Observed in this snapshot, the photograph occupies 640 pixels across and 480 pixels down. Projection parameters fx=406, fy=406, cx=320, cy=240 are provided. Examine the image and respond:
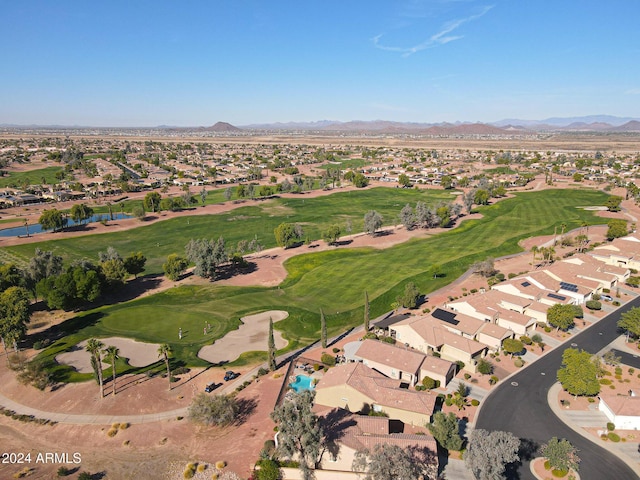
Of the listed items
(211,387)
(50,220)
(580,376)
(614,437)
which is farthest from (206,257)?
(614,437)

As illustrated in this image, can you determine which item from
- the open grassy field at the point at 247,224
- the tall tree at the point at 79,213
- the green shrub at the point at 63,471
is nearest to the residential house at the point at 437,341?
the green shrub at the point at 63,471

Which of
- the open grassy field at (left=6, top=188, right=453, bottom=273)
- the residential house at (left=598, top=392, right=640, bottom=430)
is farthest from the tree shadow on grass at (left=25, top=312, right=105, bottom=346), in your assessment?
the residential house at (left=598, top=392, right=640, bottom=430)

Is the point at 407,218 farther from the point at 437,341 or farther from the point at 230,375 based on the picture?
the point at 230,375

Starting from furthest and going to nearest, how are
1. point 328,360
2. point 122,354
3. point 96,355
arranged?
point 122,354, point 328,360, point 96,355

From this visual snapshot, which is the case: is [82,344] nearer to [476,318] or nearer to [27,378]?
[27,378]

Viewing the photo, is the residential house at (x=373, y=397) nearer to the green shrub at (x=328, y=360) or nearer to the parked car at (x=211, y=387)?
the green shrub at (x=328, y=360)

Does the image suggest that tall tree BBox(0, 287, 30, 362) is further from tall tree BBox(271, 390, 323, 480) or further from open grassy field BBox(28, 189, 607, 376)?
tall tree BBox(271, 390, 323, 480)

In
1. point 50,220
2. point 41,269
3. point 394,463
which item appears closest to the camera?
point 394,463
